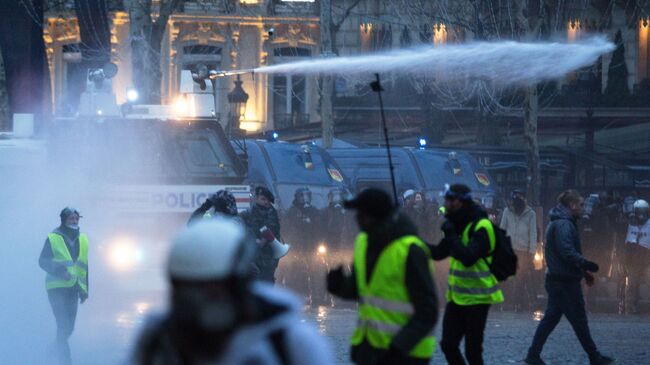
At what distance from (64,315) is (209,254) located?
9.41 metres

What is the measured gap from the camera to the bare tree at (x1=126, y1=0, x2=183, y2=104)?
2808 cm

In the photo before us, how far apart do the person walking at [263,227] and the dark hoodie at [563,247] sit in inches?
101

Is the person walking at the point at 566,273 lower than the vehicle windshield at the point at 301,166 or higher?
lower

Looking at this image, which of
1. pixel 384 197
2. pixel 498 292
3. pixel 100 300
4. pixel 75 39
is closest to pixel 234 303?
pixel 384 197

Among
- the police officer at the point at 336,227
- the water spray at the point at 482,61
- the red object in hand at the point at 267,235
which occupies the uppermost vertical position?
the water spray at the point at 482,61

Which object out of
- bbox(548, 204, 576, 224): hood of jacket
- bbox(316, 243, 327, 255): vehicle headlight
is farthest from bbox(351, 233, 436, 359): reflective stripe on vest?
bbox(316, 243, 327, 255): vehicle headlight

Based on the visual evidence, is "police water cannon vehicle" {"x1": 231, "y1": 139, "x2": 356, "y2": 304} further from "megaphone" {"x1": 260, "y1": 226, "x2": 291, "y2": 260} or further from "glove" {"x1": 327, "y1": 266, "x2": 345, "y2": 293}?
"glove" {"x1": 327, "y1": 266, "x2": 345, "y2": 293}

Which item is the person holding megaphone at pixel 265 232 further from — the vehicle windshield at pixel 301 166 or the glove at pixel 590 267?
the vehicle windshield at pixel 301 166

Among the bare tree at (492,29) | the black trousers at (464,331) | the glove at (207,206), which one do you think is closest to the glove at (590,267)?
the black trousers at (464,331)

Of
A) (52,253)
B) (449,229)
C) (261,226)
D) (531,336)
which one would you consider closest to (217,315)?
(449,229)

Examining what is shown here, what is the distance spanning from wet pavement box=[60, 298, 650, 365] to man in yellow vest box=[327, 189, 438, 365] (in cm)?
583

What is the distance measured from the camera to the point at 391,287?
22.4ft

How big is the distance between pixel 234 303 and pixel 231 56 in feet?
143

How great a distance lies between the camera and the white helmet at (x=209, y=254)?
3.41 meters
